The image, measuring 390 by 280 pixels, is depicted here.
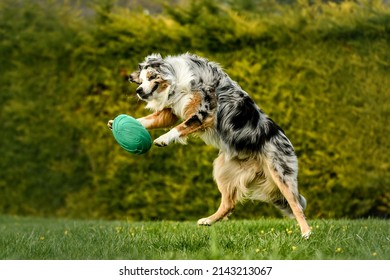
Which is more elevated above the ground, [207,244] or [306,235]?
[306,235]

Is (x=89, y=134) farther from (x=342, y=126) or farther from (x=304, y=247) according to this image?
(x=304, y=247)

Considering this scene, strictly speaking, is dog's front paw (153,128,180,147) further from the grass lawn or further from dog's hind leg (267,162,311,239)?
dog's hind leg (267,162,311,239)

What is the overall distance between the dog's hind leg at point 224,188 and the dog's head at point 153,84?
0.93 meters

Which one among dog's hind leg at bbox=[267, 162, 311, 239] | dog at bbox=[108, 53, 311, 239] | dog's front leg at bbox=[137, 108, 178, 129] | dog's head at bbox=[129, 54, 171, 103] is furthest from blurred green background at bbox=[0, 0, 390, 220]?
dog's head at bbox=[129, 54, 171, 103]

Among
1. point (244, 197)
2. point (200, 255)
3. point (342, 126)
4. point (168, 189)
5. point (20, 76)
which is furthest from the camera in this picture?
point (20, 76)

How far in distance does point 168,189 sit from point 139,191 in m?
0.47

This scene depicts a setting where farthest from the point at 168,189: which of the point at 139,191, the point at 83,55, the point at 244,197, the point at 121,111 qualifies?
the point at 244,197

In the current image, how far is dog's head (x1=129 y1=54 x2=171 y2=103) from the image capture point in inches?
252

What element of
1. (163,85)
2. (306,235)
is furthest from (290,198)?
(163,85)

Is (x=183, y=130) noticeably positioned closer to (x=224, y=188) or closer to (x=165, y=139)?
(x=165, y=139)

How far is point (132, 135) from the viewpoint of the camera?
610 cm

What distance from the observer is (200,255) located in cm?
510

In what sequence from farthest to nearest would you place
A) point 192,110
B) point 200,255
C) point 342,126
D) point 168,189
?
point 168,189 → point 342,126 → point 192,110 → point 200,255

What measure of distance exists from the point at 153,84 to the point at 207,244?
1569 millimetres
